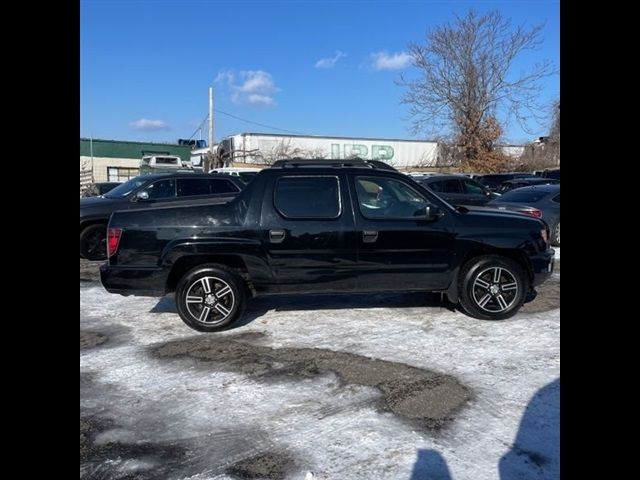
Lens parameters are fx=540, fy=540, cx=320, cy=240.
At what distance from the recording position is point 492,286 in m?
6.00

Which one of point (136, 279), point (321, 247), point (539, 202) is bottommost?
point (136, 279)

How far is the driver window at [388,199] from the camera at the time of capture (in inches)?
232

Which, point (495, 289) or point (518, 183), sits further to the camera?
point (518, 183)

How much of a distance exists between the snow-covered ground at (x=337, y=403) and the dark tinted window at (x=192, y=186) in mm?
5011

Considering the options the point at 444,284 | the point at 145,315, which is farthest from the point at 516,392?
the point at 145,315

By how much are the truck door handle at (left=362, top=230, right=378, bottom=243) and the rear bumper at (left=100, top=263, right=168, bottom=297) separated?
2.12m

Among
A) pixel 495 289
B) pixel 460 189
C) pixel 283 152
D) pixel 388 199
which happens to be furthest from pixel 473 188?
pixel 283 152

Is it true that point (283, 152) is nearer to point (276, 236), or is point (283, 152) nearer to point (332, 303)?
point (332, 303)

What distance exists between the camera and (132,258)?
224 inches

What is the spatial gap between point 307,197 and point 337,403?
2.55 m

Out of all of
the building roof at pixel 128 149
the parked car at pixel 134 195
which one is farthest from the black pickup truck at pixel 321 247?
the building roof at pixel 128 149

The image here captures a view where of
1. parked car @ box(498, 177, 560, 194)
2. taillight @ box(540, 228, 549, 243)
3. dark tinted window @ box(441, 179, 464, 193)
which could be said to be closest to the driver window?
taillight @ box(540, 228, 549, 243)

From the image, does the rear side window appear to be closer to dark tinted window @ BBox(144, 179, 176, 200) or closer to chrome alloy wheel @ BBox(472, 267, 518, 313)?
chrome alloy wheel @ BBox(472, 267, 518, 313)

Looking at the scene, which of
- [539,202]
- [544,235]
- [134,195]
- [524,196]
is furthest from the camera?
[524,196]
